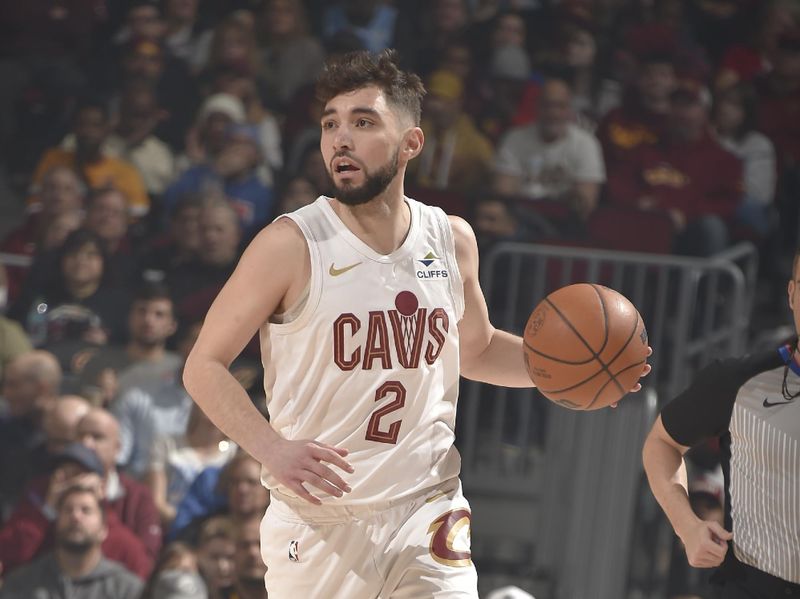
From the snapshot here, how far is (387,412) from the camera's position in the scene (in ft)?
10.7

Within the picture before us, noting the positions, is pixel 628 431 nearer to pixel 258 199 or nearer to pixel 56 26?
pixel 258 199

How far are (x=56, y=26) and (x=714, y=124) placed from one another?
481 cm

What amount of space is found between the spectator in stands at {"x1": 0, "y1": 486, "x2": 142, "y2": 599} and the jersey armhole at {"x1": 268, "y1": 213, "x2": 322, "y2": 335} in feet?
12.1

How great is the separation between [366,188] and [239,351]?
1.94 feet

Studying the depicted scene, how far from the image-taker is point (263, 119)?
822 cm

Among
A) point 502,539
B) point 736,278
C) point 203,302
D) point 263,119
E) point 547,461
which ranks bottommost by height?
point 502,539

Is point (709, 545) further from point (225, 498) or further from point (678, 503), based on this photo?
point (225, 498)

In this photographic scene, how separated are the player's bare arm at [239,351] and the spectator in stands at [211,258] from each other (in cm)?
421

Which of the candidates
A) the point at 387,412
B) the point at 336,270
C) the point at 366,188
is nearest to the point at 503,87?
the point at 366,188

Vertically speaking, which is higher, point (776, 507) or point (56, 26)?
point (56, 26)

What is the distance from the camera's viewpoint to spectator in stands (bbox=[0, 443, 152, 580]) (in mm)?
6582

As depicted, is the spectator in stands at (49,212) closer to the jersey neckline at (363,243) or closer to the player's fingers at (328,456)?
the jersey neckline at (363,243)

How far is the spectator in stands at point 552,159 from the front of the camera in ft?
26.3

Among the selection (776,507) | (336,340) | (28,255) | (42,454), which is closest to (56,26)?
(28,255)
